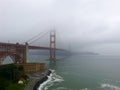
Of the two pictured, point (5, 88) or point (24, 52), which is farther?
point (24, 52)

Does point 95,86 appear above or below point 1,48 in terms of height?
below

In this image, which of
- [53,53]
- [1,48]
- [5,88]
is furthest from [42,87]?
[53,53]

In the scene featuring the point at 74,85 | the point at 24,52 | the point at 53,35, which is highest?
the point at 53,35

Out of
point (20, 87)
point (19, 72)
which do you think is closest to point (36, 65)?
point (19, 72)

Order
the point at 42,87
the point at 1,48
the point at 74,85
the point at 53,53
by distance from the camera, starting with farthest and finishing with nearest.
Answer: the point at 53,53 → the point at 1,48 → the point at 74,85 → the point at 42,87

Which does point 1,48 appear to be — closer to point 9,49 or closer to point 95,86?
point 9,49

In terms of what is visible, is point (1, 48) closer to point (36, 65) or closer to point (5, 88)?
point (36, 65)

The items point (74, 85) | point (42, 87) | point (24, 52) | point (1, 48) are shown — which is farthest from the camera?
point (24, 52)

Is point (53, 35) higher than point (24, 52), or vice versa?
point (53, 35)

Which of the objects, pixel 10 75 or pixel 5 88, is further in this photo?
pixel 10 75
